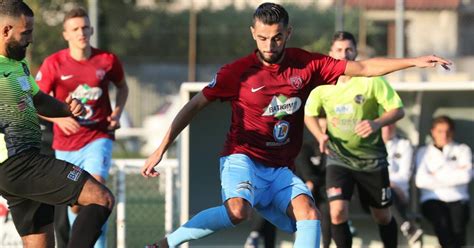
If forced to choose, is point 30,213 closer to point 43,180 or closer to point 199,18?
point 43,180

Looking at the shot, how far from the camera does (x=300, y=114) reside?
23.2 ft

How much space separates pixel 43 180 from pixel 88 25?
8.92ft

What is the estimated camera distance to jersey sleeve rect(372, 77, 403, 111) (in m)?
8.66

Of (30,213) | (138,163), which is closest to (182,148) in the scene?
(138,163)

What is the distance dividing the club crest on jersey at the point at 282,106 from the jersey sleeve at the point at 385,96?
6.09ft

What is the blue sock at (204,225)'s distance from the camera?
6828 mm

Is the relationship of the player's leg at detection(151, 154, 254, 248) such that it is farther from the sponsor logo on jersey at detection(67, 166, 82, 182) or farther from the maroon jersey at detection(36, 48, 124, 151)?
the maroon jersey at detection(36, 48, 124, 151)

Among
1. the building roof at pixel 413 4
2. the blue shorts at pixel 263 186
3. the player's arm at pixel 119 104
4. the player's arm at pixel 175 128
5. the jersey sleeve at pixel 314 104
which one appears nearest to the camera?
the player's arm at pixel 175 128

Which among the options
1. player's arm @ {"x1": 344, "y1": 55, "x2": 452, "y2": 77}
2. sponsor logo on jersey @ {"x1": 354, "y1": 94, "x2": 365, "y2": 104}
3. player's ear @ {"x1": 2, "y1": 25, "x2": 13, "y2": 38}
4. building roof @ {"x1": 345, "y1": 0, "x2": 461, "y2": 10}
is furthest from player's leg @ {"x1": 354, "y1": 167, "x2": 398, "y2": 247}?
building roof @ {"x1": 345, "y1": 0, "x2": 461, "y2": 10}

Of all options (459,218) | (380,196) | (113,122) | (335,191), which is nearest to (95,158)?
(113,122)

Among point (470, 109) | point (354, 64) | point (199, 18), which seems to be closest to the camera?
point (354, 64)

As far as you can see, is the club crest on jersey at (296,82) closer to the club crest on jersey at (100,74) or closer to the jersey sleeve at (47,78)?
the club crest on jersey at (100,74)

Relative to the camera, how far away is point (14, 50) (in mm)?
6504

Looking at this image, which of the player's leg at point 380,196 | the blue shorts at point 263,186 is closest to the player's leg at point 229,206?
the blue shorts at point 263,186
